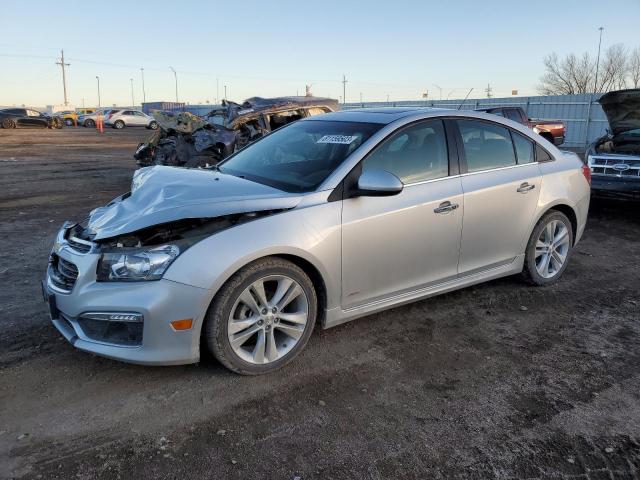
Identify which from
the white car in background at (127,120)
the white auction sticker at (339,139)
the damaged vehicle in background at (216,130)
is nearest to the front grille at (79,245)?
the white auction sticker at (339,139)

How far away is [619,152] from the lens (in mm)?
8203

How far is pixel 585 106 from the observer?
79.2 ft

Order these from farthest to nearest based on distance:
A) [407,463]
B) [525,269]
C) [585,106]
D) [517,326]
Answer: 1. [585,106]
2. [525,269]
3. [517,326]
4. [407,463]

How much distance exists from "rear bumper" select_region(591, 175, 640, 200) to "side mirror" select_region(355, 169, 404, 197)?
556 cm

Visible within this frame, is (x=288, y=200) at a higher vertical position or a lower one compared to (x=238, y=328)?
higher

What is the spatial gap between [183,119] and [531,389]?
10124mm

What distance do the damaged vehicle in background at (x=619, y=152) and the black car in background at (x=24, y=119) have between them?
38.8 meters

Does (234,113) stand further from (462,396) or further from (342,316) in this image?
(462,396)

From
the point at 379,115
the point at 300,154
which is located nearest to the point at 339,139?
the point at 300,154

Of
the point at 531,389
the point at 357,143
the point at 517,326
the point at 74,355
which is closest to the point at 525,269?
the point at 517,326

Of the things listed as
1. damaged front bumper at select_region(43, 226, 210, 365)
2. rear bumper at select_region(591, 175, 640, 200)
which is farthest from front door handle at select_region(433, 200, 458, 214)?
rear bumper at select_region(591, 175, 640, 200)

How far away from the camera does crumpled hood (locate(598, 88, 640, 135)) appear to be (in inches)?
328

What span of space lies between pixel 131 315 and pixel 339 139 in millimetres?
1997

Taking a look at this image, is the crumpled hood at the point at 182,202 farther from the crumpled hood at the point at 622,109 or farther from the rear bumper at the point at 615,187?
the crumpled hood at the point at 622,109
